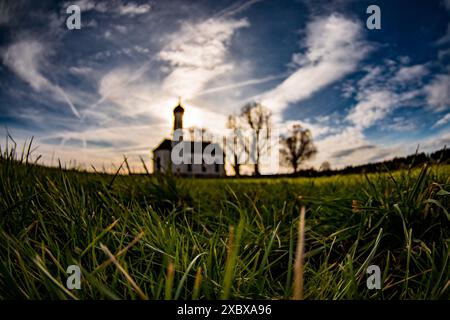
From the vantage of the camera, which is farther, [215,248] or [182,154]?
[182,154]

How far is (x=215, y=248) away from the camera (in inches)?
43.1

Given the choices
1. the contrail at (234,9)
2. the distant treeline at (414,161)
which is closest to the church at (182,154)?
the contrail at (234,9)

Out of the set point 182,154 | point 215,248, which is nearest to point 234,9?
point 182,154

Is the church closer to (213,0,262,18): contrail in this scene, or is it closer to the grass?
the grass

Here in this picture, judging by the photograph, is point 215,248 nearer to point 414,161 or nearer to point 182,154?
point 182,154

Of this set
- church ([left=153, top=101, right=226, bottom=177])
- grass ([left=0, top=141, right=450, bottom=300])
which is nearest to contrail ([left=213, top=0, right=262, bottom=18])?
church ([left=153, top=101, right=226, bottom=177])

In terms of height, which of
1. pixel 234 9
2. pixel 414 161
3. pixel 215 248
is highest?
pixel 234 9

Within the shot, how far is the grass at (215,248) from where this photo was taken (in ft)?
2.88

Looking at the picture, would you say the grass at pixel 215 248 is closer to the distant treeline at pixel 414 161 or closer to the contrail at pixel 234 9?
the distant treeline at pixel 414 161

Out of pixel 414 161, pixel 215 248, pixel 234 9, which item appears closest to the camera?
pixel 215 248

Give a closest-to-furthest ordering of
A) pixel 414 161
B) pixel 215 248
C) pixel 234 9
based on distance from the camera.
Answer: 1. pixel 215 248
2. pixel 234 9
3. pixel 414 161

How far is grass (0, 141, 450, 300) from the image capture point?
877 mm
